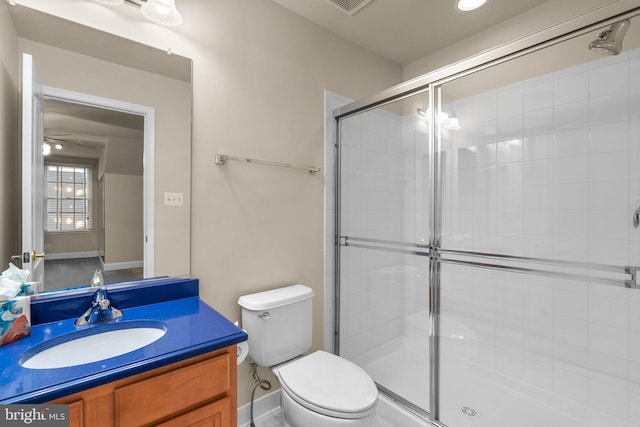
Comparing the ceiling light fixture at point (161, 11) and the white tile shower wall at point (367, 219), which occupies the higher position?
the ceiling light fixture at point (161, 11)

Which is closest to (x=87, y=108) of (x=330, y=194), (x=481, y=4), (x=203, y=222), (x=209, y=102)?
(x=209, y=102)

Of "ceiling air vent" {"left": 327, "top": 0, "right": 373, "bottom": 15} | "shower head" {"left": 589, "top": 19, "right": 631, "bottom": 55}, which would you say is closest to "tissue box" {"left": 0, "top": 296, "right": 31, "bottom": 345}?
"ceiling air vent" {"left": 327, "top": 0, "right": 373, "bottom": 15}

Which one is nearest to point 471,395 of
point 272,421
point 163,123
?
point 272,421

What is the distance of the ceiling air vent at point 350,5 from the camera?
1.83m

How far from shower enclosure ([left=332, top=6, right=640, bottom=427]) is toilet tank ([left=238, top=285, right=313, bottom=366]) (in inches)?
19.9

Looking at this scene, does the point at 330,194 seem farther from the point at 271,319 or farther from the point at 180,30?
the point at 180,30

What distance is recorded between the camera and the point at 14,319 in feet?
3.09

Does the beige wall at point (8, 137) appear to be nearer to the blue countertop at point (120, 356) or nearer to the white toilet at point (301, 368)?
the blue countertop at point (120, 356)

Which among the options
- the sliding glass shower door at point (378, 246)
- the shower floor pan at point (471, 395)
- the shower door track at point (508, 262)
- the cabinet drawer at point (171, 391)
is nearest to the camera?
the cabinet drawer at point (171, 391)

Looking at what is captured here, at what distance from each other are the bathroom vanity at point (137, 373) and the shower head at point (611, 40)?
1.92m

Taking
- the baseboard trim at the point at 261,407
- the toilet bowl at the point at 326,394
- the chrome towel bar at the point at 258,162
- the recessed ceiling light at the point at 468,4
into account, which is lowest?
the baseboard trim at the point at 261,407

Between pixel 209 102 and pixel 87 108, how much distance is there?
55 centimetres

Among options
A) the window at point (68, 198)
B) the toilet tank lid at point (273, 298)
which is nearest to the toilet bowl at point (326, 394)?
the toilet tank lid at point (273, 298)

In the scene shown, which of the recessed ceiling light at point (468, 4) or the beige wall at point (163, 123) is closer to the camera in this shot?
the beige wall at point (163, 123)
